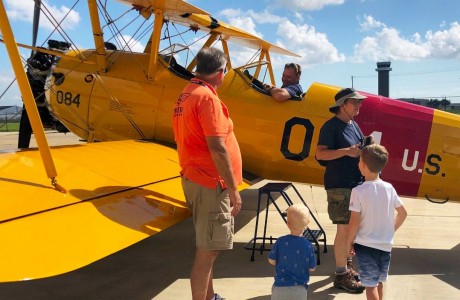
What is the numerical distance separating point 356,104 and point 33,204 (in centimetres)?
265

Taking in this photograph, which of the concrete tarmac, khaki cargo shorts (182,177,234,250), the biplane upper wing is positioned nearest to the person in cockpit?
the biplane upper wing

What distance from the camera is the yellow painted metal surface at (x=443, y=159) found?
4.55 meters

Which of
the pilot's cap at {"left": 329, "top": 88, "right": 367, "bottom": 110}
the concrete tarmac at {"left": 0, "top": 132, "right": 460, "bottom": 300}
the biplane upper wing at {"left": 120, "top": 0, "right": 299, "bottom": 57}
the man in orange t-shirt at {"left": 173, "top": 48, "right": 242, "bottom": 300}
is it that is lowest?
the concrete tarmac at {"left": 0, "top": 132, "right": 460, "bottom": 300}

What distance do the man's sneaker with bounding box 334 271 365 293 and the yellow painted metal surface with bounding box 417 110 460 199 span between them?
150 centimetres

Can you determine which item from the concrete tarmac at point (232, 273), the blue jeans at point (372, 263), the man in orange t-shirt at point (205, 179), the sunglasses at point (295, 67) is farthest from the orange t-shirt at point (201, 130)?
the sunglasses at point (295, 67)

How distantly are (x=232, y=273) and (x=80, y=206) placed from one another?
1.66 meters

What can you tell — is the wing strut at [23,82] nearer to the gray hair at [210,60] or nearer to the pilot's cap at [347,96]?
the gray hair at [210,60]

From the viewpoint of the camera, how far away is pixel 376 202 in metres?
2.87

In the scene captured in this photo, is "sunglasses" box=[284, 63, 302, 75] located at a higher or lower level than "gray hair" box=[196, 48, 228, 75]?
higher

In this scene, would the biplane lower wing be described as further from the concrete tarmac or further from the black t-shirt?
the black t-shirt

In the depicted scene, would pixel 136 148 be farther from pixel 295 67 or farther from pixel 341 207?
pixel 341 207

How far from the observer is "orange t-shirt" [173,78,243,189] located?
9.33ft

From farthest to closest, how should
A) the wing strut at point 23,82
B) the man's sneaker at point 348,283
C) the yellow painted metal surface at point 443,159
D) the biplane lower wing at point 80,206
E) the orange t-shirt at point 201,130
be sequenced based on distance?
the yellow painted metal surface at point 443,159 < the man's sneaker at point 348,283 < the wing strut at point 23,82 < the orange t-shirt at point 201,130 < the biplane lower wing at point 80,206

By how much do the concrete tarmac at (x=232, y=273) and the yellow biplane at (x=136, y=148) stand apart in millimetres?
727
